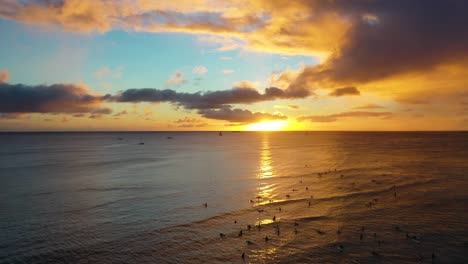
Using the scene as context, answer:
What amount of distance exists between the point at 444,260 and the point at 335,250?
8.36m

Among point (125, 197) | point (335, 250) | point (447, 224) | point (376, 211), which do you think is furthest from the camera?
point (125, 197)

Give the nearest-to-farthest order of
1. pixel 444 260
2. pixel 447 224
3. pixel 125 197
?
pixel 444 260 < pixel 447 224 < pixel 125 197

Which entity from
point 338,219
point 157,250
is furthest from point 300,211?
point 157,250

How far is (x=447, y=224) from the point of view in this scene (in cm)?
3328

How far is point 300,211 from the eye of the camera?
38.8m

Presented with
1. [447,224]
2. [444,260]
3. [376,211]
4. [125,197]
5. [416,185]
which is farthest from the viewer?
[416,185]

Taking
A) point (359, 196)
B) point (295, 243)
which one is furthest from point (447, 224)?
point (295, 243)

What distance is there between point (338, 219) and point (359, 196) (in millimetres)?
13155

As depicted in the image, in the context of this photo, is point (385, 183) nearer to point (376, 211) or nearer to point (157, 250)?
point (376, 211)

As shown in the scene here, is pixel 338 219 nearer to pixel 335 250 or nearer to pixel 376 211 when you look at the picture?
pixel 376 211

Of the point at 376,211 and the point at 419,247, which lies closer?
the point at 419,247

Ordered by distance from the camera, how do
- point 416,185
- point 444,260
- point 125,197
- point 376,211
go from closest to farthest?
point 444,260, point 376,211, point 125,197, point 416,185

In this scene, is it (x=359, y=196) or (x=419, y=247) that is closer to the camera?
(x=419, y=247)

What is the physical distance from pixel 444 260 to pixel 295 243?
39.0ft
